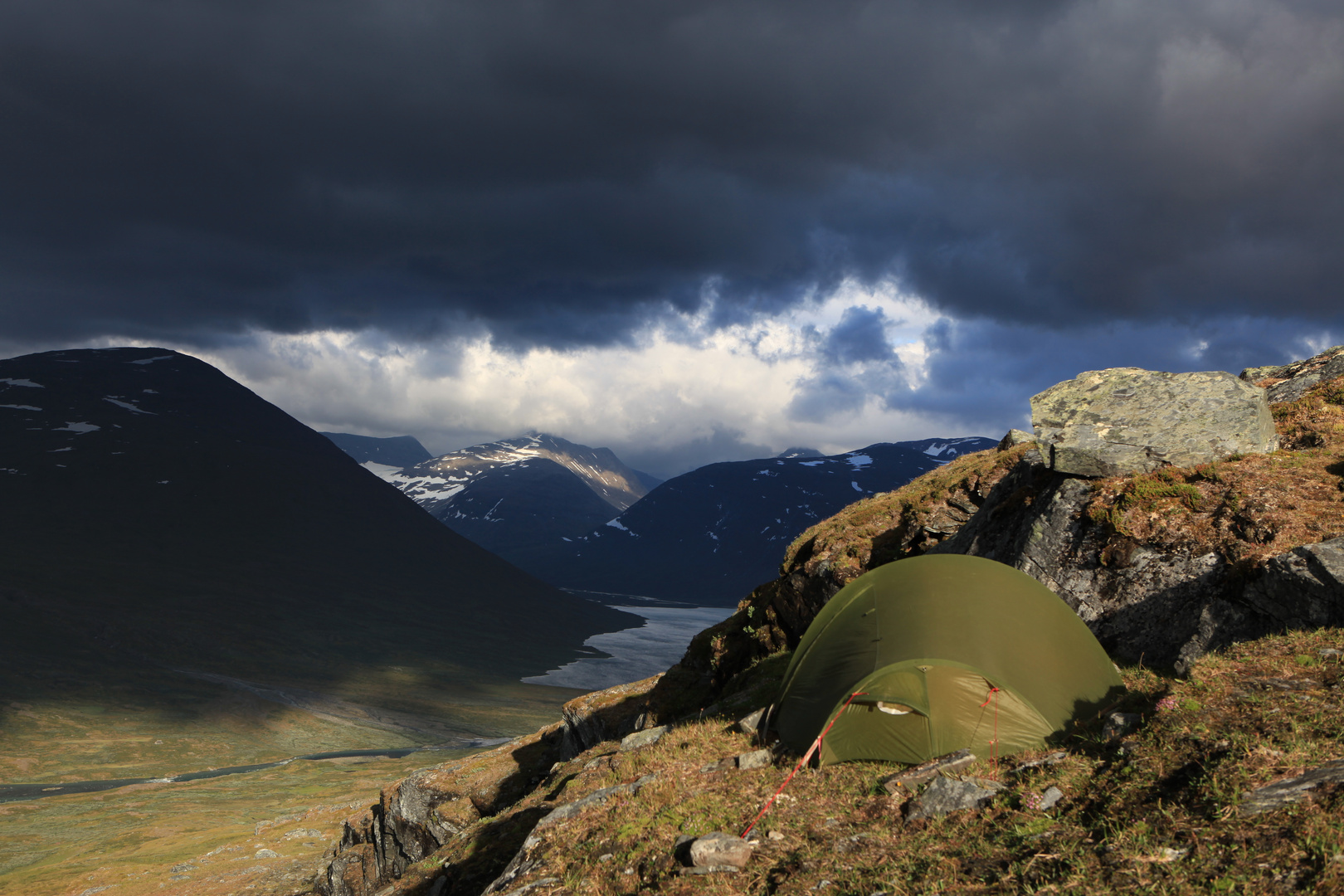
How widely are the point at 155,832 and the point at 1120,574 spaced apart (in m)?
107

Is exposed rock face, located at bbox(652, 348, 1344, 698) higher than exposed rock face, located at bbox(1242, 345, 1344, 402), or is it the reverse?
exposed rock face, located at bbox(1242, 345, 1344, 402)

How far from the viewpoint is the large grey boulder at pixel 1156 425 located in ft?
60.4

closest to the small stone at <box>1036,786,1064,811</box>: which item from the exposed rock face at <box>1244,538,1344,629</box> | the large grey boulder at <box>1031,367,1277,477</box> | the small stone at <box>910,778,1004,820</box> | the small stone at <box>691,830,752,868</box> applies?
the small stone at <box>910,778,1004,820</box>

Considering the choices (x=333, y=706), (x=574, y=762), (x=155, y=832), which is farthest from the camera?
(x=333, y=706)

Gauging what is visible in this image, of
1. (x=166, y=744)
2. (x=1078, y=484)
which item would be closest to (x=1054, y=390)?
(x=1078, y=484)

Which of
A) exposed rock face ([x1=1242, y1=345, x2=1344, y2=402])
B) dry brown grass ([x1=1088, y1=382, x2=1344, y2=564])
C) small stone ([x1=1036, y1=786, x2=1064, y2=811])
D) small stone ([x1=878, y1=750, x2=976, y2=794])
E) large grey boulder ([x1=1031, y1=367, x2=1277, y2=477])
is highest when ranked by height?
exposed rock face ([x1=1242, y1=345, x2=1344, y2=402])

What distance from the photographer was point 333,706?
163000 mm

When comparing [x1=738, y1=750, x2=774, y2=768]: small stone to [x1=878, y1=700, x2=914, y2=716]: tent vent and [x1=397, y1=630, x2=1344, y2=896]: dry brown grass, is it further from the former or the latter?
[x1=878, y1=700, x2=914, y2=716]: tent vent

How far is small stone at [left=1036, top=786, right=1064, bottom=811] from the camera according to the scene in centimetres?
893

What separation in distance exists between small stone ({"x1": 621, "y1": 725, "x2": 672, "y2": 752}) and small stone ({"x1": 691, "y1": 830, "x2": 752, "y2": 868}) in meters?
7.40

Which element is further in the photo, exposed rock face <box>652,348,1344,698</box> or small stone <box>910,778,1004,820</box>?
exposed rock face <box>652,348,1344,698</box>

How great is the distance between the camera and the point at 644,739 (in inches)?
715

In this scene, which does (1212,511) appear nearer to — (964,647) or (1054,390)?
(1054,390)

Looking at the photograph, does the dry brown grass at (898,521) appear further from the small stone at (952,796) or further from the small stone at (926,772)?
the small stone at (952,796)
